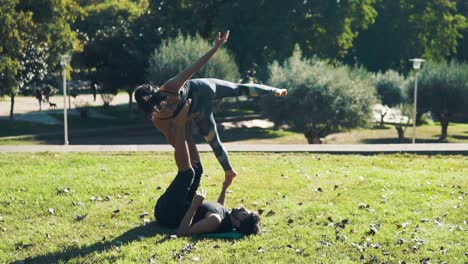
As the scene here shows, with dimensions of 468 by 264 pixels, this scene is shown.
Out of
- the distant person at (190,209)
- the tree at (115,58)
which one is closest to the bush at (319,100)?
the tree at (115,58)

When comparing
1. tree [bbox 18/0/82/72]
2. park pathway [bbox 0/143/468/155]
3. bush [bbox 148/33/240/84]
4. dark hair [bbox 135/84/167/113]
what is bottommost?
park pathway [bbox 0/143/468/155]

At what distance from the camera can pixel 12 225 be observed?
353 inches

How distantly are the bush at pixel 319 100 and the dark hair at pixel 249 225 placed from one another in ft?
71.2

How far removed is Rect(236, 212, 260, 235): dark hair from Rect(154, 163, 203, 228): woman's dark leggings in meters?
0.73

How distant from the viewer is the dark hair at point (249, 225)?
26.9 ft

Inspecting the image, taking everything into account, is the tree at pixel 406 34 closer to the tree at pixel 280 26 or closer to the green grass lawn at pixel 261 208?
the tree at pixel 280 26

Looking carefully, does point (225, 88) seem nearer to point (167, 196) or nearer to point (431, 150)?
point (167, 196)

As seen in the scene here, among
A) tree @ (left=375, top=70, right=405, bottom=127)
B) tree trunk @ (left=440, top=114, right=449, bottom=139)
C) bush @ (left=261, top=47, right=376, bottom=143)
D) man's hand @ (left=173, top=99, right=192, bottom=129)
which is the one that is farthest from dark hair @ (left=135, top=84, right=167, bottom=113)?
tree @ (left=375, top=70, right=405, bottom=127)

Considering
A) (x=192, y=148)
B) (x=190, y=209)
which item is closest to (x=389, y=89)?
(x=192, y=148)

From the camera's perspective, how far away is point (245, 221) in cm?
819

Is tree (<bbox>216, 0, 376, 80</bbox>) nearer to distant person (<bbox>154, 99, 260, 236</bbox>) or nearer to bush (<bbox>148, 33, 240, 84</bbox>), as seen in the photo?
bush (<bbox>148, 33, 240, 84</bbox>)

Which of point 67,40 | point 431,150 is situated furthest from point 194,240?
point 67,40

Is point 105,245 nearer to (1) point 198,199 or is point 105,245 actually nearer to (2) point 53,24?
(1) point 198,199

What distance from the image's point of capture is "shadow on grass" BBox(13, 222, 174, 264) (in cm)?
751
